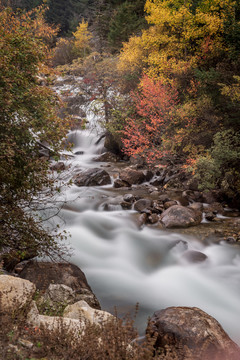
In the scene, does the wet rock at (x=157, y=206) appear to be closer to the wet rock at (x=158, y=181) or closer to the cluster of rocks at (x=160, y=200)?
the cluster of rocks at (x=160, y=200)

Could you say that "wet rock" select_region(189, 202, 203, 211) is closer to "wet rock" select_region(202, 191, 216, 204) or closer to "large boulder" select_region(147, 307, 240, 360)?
"wet rock" select_region(202, 191, 216, 204)

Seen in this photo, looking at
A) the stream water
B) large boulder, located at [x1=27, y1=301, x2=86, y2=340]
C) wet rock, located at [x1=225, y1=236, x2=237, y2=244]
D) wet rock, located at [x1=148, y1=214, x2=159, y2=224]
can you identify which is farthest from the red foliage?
large boulder, located at [x1=27, y1=301, x2=86, y2=340]

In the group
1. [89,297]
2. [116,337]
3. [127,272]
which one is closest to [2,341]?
[116,337]

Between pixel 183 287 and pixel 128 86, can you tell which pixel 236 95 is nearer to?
pixel 183 287

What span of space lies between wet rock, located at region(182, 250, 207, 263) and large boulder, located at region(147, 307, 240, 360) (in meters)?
2.91

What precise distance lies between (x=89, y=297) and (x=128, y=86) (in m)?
17.0

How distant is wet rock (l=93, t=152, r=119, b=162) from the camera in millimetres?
19203

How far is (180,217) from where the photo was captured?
31.1 ft

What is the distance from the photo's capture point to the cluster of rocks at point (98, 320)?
3.34m

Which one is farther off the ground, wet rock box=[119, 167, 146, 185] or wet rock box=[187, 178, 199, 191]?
wet rock box=[119, 167, 146, 185]

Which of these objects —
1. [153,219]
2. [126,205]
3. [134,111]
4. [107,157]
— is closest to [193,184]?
[126,205]

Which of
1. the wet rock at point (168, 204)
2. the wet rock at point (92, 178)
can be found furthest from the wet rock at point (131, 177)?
the wet rock at point (168, 204)

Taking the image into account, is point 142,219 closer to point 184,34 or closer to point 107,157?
point 107,157

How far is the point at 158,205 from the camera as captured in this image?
10977mm
